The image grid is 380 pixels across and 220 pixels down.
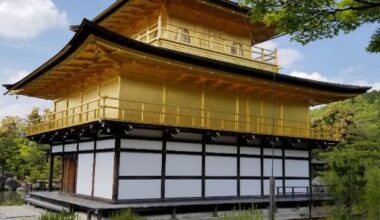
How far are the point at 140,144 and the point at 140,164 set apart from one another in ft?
2.58

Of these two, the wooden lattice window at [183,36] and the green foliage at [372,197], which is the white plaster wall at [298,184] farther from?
the wooden lattice window at [183,36]

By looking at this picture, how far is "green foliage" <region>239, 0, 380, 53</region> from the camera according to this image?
8258 millimetres

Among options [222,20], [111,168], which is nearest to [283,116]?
[222,20]

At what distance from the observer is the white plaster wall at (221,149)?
17016 mm

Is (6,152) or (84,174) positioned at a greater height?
(6,152)

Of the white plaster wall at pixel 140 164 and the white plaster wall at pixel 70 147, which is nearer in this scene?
the white plaster wall at pixel 140 164

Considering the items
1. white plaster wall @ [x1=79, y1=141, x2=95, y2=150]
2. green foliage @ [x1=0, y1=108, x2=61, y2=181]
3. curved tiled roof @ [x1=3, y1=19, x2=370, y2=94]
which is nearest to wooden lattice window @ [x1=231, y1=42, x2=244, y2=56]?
curved tiled roof @ [x1=3, y1=19, x2=370, y2=94]

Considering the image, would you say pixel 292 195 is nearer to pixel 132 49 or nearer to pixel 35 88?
pixel 132 49

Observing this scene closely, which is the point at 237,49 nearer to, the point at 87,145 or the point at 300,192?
the point at 300,192

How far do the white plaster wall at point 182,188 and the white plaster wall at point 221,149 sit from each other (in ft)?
5.04

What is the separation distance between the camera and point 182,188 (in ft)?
52.3

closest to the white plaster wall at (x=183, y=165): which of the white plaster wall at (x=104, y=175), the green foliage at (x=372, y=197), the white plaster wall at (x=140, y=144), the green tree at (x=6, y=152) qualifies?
the white plaster wall at (x=140, y=144)

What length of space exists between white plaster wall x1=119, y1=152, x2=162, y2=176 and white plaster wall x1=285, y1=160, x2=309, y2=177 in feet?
25.4

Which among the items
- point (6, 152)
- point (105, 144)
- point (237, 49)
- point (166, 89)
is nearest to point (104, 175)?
point (105, 144)
